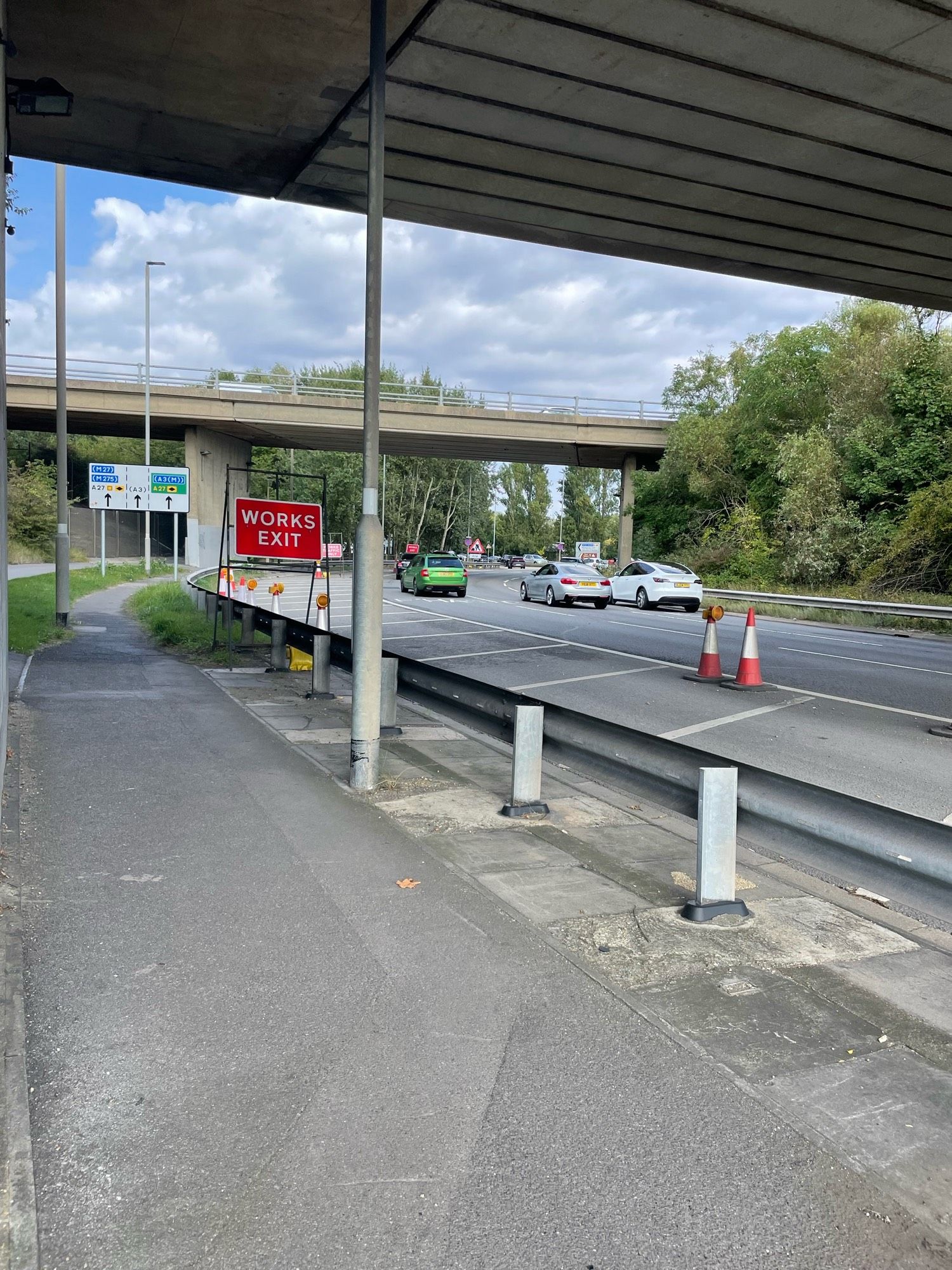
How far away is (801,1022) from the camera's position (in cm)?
384

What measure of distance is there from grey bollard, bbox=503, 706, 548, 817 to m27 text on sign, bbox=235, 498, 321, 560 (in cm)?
743

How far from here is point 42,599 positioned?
926 inches

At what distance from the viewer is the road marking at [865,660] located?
47.9 ft

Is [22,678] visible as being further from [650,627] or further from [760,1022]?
[650,627]

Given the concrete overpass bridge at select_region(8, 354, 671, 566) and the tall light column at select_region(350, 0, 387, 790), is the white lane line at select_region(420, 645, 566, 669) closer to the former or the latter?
the tall light column at select_region(350, 0, 387, 790)

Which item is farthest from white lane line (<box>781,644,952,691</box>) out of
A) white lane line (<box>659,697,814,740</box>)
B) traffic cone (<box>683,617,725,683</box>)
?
white lane line (<box>659,697,814,740</box>)

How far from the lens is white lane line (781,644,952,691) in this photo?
14.6 meters

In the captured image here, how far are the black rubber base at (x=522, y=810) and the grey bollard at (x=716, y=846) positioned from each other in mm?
1849

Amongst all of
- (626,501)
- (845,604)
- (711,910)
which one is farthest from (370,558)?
(626,501)

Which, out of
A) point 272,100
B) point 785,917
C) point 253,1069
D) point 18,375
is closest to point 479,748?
point 785,917

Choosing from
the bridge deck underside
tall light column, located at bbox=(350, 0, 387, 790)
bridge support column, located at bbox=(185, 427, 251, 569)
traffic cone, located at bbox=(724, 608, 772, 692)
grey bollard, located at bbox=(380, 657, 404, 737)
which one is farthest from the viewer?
bridge support column, located at bbox=(185, 427, 251, 569)

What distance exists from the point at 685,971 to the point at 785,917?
1017mm

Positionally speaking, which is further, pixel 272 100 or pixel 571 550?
pixel 571 550

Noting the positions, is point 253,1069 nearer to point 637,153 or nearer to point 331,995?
point 331,995
